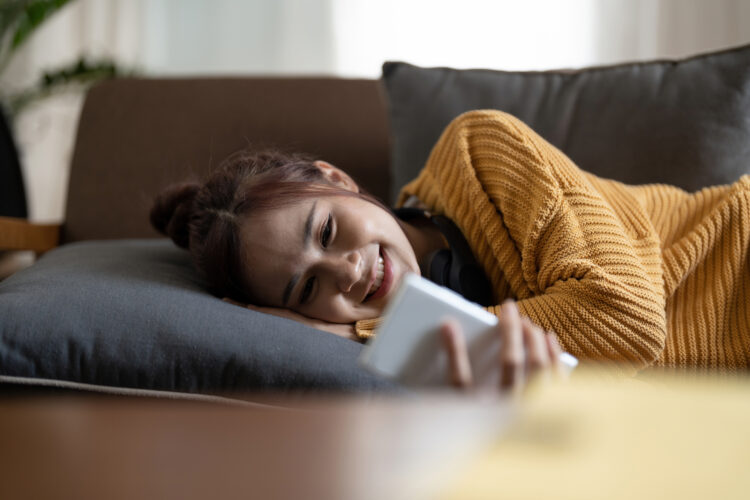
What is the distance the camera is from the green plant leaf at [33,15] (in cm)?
217

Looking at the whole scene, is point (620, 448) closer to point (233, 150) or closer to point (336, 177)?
point (336, 177)

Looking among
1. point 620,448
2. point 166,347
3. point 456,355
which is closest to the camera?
point 620,448

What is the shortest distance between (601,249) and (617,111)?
18.9 inches

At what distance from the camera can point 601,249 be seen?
88 cm

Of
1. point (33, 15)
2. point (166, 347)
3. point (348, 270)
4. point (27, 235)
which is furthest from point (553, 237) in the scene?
point (33, 15)

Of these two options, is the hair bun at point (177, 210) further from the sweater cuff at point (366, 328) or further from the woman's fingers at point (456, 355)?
the woman's fingers at point (456, 355)

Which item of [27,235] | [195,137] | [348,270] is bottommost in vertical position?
[27,235]

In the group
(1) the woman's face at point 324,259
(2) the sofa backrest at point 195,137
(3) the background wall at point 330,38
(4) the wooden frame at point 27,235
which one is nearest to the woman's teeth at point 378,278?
(1) the woman's face at point 324,259

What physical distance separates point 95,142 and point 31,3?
3.22 ft

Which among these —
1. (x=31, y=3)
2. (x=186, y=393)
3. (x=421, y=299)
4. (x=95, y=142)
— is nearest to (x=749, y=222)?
(x=421, y=299)

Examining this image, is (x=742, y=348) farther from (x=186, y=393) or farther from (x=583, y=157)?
(x=186, y=393)

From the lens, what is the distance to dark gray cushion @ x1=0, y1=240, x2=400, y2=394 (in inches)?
31.0

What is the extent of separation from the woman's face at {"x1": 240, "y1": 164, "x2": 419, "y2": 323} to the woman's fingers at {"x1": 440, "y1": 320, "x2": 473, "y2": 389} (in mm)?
365

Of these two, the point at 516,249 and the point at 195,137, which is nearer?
the point at 516,249
